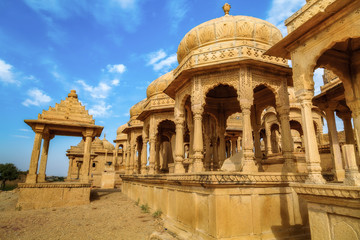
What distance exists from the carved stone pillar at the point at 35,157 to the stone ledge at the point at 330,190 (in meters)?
13.3

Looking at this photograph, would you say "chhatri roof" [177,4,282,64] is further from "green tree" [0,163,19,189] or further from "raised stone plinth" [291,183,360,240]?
"green tree" [0,163,19,189]

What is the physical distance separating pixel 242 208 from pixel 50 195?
1112cm

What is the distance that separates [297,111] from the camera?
1678cm

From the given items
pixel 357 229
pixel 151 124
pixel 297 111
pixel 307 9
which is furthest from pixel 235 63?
pixel 297 111

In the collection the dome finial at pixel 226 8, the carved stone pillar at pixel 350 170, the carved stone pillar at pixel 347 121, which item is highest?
the dome finial at pixel 226 8

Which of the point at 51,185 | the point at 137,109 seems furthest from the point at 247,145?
the point at 137,109

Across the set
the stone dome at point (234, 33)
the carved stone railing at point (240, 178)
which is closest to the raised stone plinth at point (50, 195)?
the carved stone railing at point (240, 178)

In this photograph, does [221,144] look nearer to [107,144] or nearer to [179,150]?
[179,150]

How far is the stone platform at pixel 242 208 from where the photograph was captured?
18.0ft

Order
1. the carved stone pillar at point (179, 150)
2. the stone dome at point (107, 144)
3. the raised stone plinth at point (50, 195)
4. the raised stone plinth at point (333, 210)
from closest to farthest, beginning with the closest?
the raised stone plinth at point (333, 210) → the carved stone pillar at point (179, 150) → the raised stone plinth at point (50, 195) → the stone dome at point (107, 144)

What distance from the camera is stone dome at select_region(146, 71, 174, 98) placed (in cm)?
1553

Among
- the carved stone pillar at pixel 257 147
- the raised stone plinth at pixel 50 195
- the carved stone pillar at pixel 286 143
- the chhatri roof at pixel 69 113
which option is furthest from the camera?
the chhatri roof at pixel 69 113

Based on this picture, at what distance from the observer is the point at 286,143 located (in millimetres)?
7301

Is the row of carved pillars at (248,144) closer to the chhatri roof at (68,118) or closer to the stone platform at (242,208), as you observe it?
the stone platform at (242,208)
